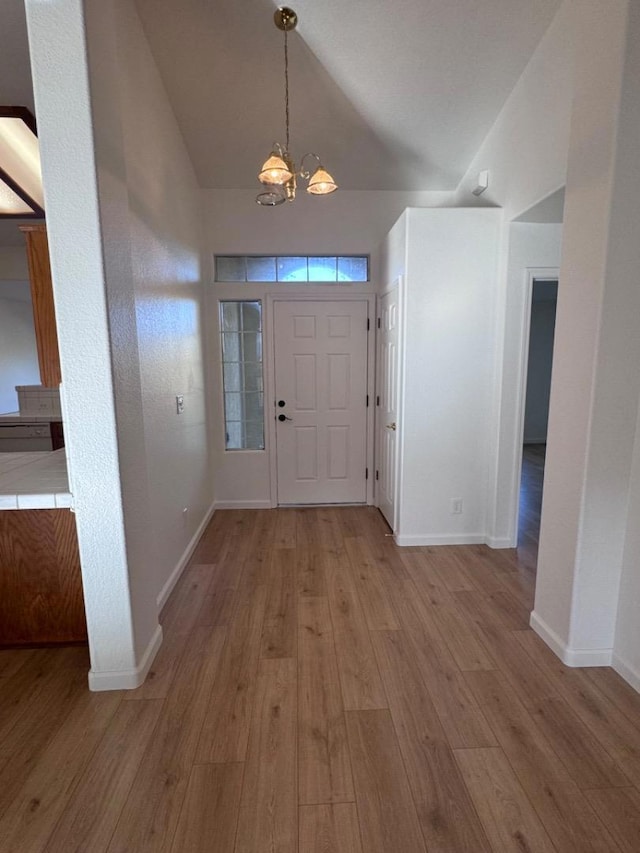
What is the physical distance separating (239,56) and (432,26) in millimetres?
1145

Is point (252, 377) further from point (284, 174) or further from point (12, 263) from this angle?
point (12, 263)

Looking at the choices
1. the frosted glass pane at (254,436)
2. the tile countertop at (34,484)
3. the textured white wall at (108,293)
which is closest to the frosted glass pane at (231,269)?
the textured white wall at (108,293)

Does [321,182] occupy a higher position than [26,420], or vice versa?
[321,182]

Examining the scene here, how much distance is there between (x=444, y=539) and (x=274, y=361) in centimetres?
213

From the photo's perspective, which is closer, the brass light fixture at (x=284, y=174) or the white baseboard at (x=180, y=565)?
the brass light fixture at (x=284, y=174)

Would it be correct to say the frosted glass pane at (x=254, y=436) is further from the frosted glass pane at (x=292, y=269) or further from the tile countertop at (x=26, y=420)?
the tile countertop at (x=26, y=420)

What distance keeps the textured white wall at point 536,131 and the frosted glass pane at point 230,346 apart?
2371 millimetres

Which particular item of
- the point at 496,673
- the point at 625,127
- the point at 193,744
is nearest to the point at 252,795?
the point at 193,744

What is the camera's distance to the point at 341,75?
100 inches

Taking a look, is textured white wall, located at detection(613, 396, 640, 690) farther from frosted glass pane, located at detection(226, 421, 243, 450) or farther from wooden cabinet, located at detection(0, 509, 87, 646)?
frosted glass pane, located at detection(226, 421, 243, 450)

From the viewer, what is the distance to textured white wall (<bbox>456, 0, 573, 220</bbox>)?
2.14 m

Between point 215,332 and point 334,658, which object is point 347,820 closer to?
point 334,658

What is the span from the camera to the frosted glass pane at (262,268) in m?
3.65

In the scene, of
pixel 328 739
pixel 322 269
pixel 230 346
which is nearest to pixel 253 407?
pixel 230 346
